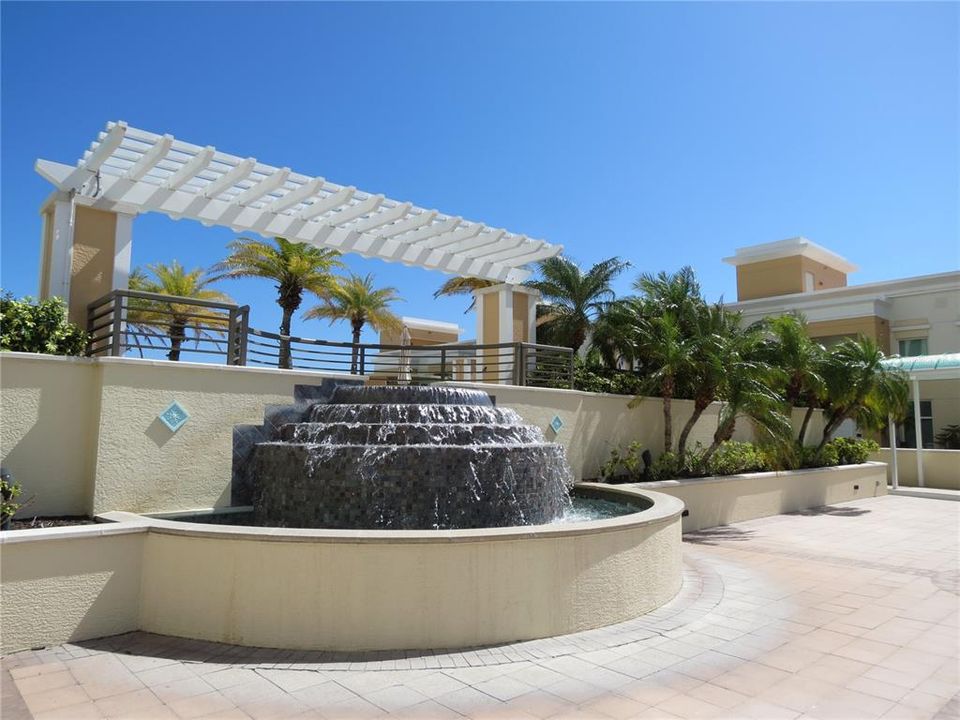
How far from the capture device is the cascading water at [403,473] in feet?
22.4

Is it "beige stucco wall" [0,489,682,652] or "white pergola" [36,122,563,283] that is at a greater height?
"white pergola" [36,122,563,283]

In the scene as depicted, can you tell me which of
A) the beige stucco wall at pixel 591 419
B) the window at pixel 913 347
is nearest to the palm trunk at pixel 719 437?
the beige stucco wall at pixel 591 419

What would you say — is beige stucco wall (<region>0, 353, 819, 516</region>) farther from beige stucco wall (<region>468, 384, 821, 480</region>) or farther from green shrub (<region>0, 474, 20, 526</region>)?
beige stucco wall (<region>468, 384, 821, 480</region>)

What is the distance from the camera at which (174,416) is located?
24.5 ft

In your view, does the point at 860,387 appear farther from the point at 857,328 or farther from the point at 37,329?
the point at 37,329

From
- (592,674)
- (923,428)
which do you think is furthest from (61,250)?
(923,428)

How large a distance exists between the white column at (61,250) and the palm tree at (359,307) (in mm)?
16579

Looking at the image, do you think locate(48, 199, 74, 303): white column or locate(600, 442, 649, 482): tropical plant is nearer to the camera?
locate(48, 199, 74, 303): white column

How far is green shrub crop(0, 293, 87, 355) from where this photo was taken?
22.9 ft

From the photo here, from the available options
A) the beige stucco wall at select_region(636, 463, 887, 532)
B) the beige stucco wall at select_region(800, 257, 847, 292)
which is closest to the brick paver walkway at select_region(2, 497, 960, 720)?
the beige stucco wall at select_region(636, 463, 887, 532)

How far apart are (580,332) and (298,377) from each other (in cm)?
1235

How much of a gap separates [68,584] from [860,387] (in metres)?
17.5

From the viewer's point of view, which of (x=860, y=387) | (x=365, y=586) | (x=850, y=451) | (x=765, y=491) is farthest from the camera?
(x=850, y=451)

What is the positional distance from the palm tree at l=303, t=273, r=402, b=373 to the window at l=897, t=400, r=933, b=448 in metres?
20.0
